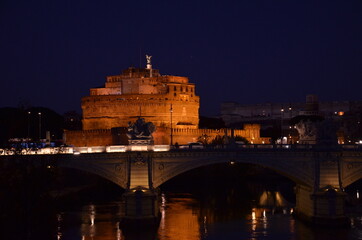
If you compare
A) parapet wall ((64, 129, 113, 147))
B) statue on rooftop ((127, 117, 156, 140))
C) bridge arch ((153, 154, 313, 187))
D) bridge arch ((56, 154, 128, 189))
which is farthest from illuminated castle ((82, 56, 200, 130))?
bridge arch ((56, 154, 128, 189))

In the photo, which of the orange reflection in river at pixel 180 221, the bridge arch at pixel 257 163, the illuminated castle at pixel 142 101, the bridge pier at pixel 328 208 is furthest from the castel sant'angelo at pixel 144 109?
the bridge pier at pixel 328 208

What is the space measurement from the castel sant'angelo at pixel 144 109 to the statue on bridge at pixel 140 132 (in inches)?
1465

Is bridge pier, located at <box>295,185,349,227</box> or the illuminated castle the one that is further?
the illuminated castle

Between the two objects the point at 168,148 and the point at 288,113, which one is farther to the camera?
the point at 288,113

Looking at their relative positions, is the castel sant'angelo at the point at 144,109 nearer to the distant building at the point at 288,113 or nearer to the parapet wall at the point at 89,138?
the parapet wall at the point at 89,138

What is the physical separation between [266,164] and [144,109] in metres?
47.1

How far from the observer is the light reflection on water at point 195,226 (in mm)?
44250

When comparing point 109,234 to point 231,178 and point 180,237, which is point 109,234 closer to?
point 180,237

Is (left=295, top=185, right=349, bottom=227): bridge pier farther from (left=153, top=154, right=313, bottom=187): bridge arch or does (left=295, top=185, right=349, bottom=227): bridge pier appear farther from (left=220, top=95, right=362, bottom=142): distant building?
(left=220, top=95, right=362, bottom=142): distant building

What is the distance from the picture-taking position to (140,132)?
47594 millimetres

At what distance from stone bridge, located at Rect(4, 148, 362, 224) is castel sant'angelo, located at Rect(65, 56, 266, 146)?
38.3m

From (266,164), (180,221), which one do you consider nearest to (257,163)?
(266,164)

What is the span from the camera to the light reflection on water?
44.2 metres

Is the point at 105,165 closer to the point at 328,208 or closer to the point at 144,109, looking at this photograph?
the point at 328,208
